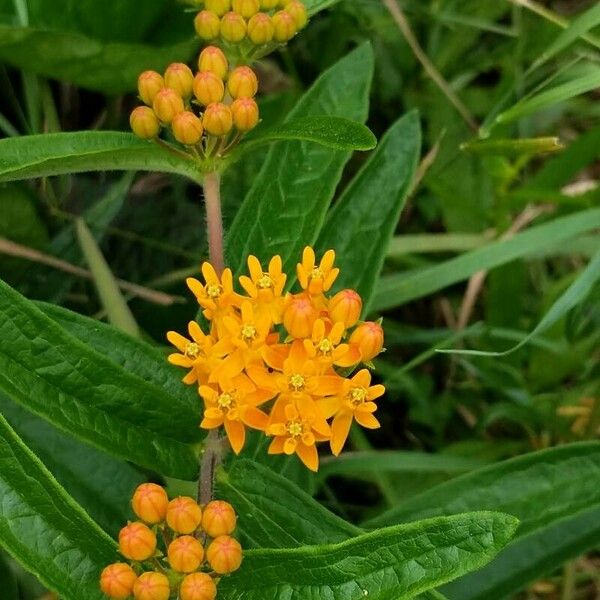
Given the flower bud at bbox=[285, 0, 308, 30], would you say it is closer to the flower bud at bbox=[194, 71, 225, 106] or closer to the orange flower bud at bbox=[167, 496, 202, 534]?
the flower bud at bbox=[194, 71, 225, 106]

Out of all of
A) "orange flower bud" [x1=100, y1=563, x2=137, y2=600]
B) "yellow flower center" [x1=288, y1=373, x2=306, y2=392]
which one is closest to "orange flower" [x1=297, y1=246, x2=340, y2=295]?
"yellow flower center" [x1=288, y1=373, x2=306, y2=392]

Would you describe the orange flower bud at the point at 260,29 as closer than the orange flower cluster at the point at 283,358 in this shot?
No

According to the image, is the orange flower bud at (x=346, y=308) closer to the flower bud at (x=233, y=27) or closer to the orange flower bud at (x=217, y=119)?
the orange flower bud at (x=217, y=119)

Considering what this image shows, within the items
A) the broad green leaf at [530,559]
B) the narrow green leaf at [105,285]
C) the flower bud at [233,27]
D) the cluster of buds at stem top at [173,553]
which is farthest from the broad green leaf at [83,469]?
the flower bud at [233,27]

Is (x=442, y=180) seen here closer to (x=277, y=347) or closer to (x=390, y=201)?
(x=390, y=201)

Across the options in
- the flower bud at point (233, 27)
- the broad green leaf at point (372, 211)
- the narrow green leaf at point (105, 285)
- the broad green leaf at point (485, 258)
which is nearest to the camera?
the flower bud at point (233, 27)

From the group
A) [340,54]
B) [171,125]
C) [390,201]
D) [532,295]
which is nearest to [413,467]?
[390,201]

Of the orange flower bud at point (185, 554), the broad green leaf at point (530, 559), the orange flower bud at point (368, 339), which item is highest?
the orange flower bud at point (368, 339)
